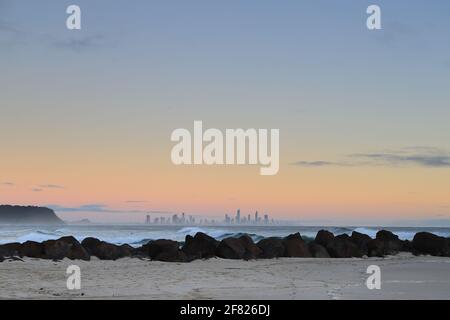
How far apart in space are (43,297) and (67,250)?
26.3 ft

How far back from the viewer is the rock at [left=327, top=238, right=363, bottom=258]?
22.2 metres

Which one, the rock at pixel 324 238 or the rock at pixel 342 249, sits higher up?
the rock at pixel 324 238

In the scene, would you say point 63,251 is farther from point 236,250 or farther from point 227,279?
point 227,279

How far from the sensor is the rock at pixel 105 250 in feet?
67.5

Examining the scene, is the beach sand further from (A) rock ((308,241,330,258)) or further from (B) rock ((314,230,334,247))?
(B) rock ((314,230,334,247))

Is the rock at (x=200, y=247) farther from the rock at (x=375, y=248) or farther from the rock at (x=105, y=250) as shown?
the rock at (x=375, y=248)

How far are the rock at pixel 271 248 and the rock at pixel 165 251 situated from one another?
116 inches

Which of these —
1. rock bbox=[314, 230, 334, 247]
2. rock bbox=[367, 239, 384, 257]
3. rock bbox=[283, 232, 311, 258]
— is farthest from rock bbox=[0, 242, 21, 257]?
rock bbox=[367, 239, 384, 257]

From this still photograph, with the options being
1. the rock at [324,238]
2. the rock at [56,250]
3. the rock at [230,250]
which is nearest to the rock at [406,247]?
the rock at [324,238]

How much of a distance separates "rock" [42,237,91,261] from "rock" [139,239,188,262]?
2057mm

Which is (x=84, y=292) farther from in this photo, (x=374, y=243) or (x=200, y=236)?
(x=374, y=243)

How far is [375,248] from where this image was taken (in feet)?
76.3
